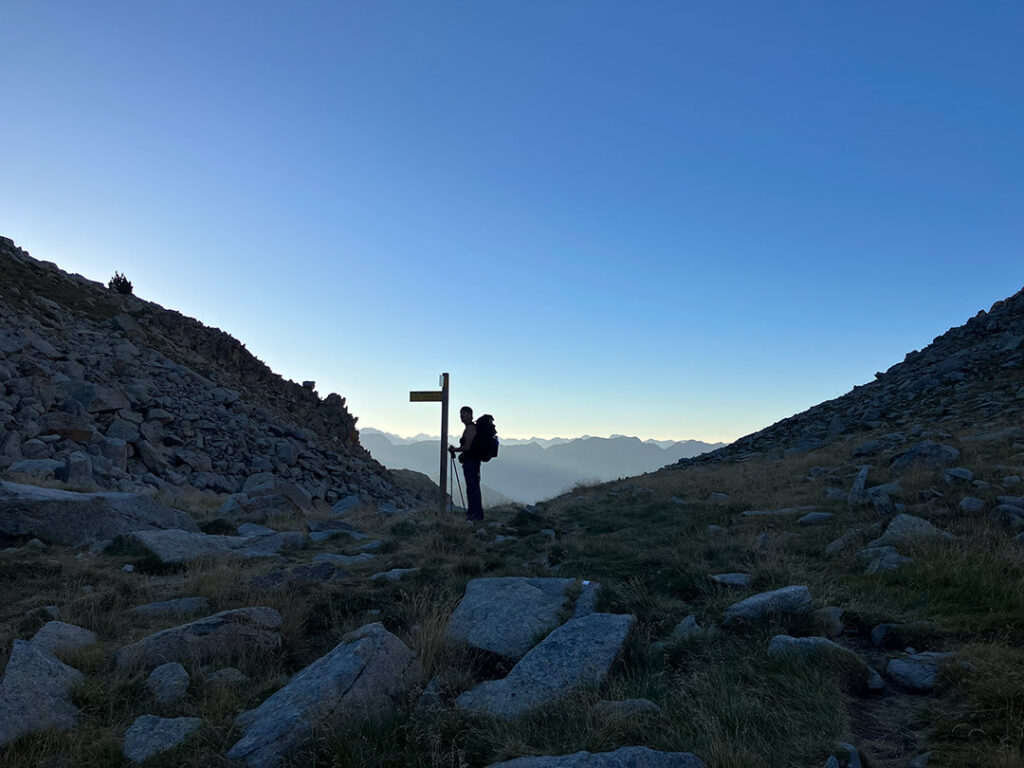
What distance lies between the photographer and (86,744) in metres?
3.83

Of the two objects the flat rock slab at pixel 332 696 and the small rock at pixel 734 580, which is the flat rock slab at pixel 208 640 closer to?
the flat rock slab at pixel 332 696

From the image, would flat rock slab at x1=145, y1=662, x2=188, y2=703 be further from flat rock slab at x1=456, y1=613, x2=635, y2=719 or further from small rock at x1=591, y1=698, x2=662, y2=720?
small rock at x1=591, y1=698, x2=662, y2=720

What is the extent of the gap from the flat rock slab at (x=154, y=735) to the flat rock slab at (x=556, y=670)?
5.77ft

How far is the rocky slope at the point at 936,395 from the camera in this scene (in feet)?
58.0

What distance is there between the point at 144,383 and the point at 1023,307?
34477mm

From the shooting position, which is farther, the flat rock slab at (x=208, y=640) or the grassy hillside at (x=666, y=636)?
the flat rock slab at (x=208, y=640)

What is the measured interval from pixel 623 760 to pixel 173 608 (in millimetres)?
5124

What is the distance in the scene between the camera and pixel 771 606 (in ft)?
17.1

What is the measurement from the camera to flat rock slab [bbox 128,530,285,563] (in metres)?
8.33

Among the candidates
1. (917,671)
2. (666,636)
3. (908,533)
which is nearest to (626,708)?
(666,636)

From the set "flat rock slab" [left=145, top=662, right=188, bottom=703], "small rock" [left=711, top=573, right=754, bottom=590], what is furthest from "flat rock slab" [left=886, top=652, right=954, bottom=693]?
"flat rock slab" [left=145, top=662, right=188, bottom=703]

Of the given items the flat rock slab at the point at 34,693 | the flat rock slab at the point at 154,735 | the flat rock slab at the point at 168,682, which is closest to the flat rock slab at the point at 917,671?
the flat rock slab at the point at 154,735

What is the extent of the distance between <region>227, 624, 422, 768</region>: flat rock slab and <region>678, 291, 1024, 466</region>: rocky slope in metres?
15.9

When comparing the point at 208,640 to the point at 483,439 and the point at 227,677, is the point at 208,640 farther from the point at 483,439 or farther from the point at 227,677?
the point at 483,439
